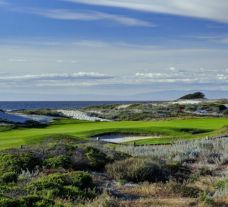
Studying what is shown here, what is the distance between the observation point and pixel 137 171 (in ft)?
58.7

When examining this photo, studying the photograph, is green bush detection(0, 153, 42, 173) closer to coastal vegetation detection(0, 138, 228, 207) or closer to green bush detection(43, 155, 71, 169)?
coastal vegetation detection(0, 138, 228, 207)

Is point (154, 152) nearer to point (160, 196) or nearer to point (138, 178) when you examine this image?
point (138, 178)

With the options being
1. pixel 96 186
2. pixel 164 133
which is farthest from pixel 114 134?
pixel 96 186

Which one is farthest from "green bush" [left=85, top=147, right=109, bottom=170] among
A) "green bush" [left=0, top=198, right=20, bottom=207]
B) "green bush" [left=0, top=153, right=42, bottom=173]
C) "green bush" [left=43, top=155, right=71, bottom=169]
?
"green bush" [left=0, top=198, right=20, bottom=207]

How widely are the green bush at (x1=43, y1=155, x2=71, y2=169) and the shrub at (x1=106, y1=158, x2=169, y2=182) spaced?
1388 mm

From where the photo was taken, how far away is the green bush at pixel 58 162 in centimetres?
1871

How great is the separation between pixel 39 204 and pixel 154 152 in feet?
43.8

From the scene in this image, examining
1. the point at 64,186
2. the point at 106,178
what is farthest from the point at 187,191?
the point at 106,178

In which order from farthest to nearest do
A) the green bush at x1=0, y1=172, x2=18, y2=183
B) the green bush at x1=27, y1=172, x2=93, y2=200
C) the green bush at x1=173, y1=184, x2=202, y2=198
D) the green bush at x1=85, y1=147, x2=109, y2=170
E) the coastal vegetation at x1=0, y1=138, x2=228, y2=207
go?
the green bush at x1=85, y1=147, x2=109, y2=170
the green bush at x1=0, y1=172, x2=18, y2=183
the green bush at x1=173, y1=184, x2=202, y2=198
the green bush at x1=27, y1=172, x2=93, y2=200
the coastal vegetation at x1=0, y1=138, x2=228, y2=207

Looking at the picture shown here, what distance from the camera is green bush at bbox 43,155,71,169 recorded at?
18712mm

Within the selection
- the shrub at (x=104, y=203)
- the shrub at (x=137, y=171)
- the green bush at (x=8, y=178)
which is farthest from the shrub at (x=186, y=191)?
the green bush at (x=8, y=178)

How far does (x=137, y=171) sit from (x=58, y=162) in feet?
8.62

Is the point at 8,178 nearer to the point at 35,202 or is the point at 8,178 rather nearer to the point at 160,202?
the point at 35,202

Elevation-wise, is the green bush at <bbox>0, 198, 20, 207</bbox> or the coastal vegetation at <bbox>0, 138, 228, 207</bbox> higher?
the green bush at <bbox>0, 198, 20, 207</bbox>
